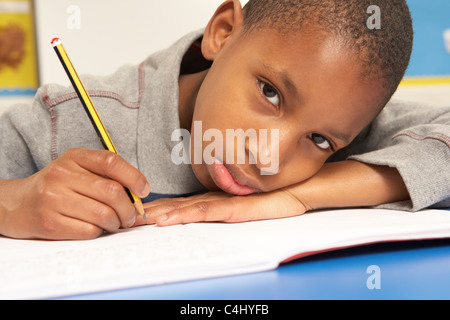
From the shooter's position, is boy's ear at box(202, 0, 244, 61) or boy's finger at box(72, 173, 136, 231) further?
boy's ear at box(202, 0, 244, 61)

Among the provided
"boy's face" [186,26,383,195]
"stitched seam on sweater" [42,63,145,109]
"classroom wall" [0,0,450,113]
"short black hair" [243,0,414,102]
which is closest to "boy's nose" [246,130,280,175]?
"boy's face" [186,26,383,195]

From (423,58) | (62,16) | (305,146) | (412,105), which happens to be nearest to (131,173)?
(305,146)

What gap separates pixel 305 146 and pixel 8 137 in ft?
1.42

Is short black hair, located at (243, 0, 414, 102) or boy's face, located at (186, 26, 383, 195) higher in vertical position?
short black hair, located at (243, 0, 414, 102)

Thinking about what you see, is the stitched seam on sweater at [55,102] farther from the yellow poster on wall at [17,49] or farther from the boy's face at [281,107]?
the yellow poster on wall at [17,49]

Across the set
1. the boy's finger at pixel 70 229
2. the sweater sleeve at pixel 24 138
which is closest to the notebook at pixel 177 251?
the boy's finger at pixel 70 229

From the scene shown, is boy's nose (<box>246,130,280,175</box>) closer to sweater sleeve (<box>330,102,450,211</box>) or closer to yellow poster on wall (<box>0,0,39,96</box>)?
sweater sleeve (<box>330,102,450,211</box>)

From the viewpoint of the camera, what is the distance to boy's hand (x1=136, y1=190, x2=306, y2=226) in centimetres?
52

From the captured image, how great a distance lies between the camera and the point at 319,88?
559 millimetres

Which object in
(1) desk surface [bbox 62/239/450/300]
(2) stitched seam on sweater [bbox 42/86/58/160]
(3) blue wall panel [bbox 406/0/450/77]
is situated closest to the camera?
(1) desk surface [bbox 62/239/450/300]

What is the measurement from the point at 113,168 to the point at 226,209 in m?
0.14

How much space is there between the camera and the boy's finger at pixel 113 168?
0.46 meters

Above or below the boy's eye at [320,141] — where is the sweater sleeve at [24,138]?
above

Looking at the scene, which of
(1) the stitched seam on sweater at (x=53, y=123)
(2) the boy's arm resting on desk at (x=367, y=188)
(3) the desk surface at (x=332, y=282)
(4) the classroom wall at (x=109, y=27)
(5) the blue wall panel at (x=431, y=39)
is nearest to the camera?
(3) the desk surface at (x=332, y=282)
